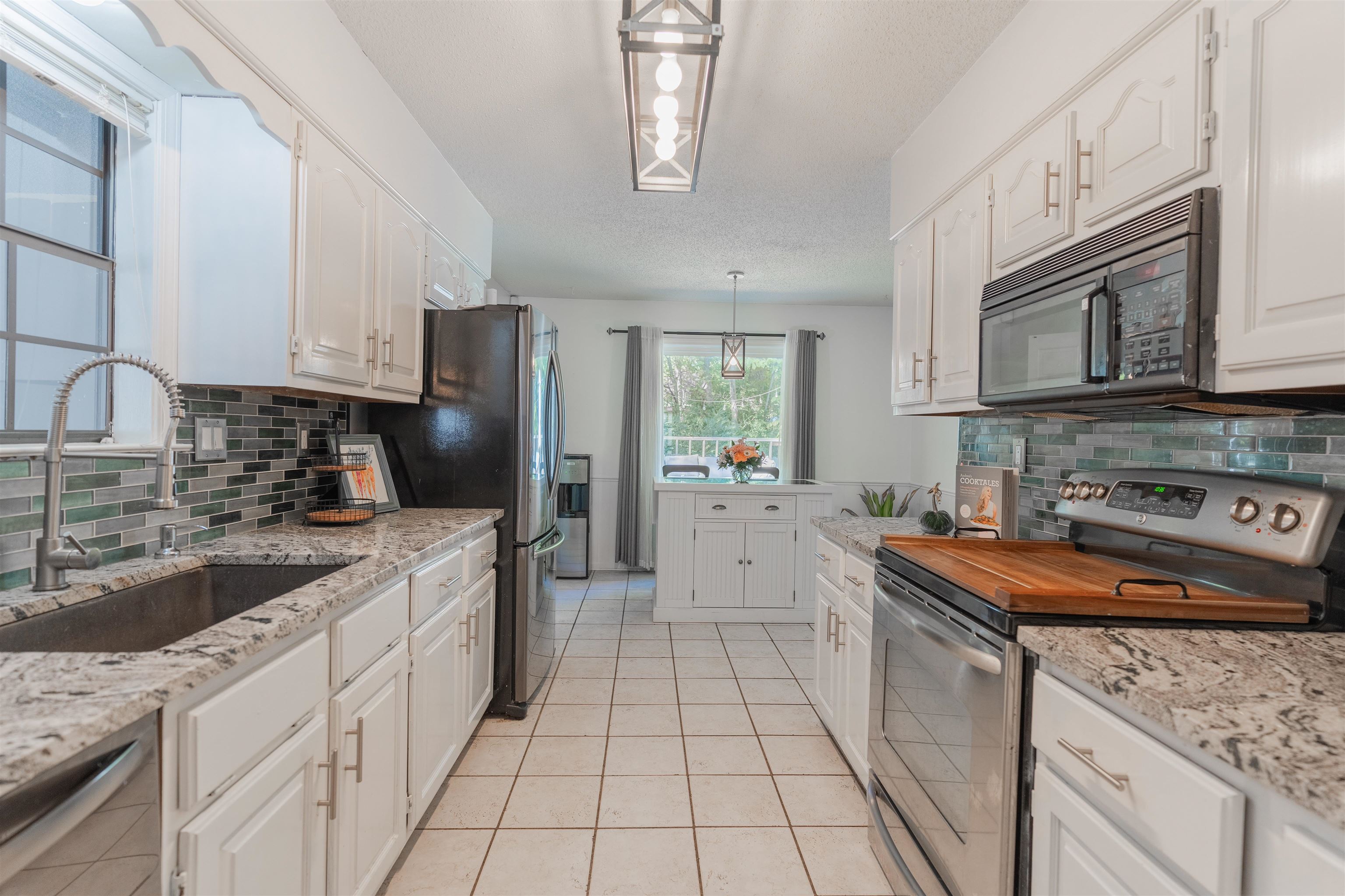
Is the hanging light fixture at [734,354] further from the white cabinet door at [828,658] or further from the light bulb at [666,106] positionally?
the light bulb at [666,106]

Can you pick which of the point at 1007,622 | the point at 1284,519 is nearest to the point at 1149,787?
the point at 1007,622

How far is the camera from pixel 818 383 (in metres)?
6.06

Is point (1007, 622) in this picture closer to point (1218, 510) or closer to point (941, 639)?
point (941, 639)

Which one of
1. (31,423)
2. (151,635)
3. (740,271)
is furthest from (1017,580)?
(740,271)

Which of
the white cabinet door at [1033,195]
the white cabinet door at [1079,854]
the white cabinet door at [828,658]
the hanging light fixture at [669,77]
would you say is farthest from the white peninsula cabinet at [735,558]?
the white cabinet door at [1079,854]

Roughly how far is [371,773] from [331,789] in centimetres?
20

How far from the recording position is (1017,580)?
1.40 metres

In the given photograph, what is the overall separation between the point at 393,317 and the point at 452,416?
1.66 ft

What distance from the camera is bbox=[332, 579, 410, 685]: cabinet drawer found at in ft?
4.58

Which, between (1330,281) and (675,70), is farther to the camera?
(675,70)

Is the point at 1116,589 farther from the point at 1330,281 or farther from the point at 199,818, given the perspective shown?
the point at 199,818

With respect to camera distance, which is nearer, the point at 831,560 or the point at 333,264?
the point at 333,264

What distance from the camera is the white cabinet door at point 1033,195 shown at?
166cm

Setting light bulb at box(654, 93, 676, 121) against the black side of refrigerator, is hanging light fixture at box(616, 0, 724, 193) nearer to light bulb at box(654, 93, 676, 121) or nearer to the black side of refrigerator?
light bulb at box(654, 93, 676, 121)
